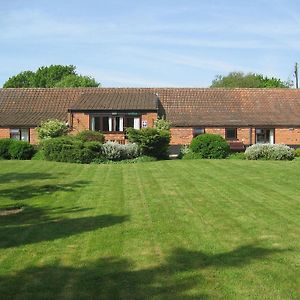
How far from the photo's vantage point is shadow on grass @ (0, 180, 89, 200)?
563 inches

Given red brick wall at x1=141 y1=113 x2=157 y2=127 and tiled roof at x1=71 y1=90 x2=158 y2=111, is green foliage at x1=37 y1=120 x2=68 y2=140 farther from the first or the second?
red brick wall at x1=141 y1=113 x2=157 y2=127

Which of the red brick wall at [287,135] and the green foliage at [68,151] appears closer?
the green foliage at [68,151]

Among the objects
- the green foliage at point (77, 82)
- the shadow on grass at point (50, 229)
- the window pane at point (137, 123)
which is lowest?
the shadow on grass at point (50, 229)

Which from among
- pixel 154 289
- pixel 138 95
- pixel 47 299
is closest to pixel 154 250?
pixel 154 289

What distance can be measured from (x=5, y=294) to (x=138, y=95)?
36.2 meters

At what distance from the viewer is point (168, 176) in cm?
1944

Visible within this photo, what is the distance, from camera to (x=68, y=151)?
26.1 m

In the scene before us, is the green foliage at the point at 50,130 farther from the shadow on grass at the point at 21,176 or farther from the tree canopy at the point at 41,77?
the tree canopy at the point at 41,77

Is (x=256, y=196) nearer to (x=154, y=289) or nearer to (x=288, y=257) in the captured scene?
(x=288, y=257)

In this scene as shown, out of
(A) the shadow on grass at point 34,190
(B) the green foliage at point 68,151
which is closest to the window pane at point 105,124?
(B) the green foliage at point 68,151

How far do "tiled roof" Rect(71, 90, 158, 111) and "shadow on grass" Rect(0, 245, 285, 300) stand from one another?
29.4 meters

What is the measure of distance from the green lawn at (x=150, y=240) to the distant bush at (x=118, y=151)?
10.0 metres

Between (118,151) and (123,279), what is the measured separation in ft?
68.9

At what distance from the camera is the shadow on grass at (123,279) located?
242 inches
